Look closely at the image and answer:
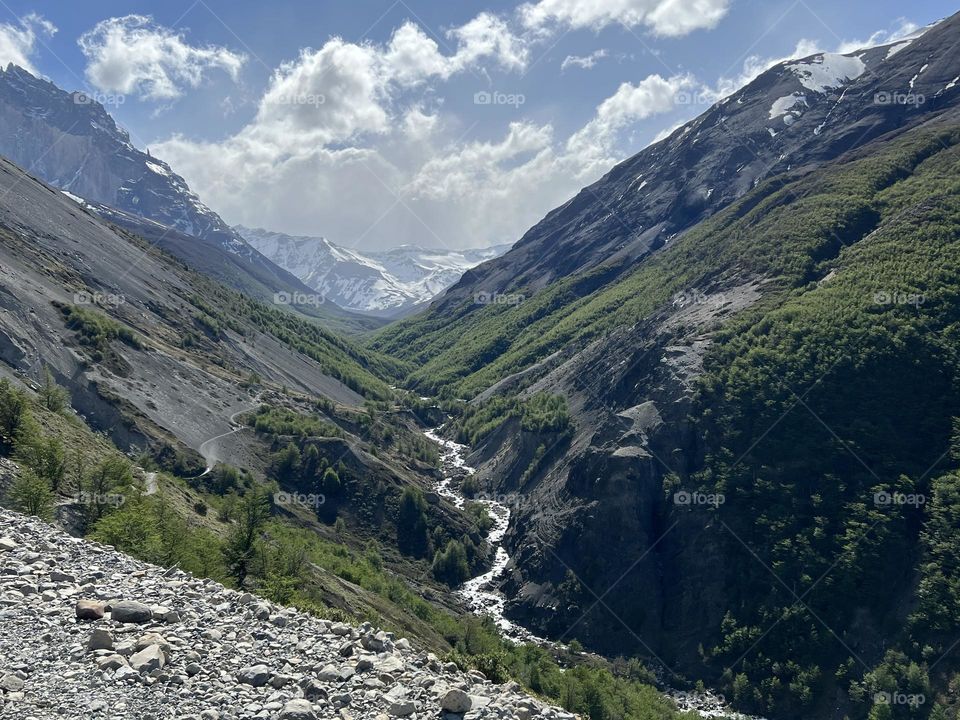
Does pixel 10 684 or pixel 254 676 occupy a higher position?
pixel 254 676

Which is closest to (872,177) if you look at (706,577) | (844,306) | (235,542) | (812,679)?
(844,306)

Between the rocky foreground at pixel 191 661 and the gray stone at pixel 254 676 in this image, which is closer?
the rocky foreground at pixel 191 661

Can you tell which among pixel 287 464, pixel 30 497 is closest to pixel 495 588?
pixel 287 464

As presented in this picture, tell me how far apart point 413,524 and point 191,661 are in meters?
83.8

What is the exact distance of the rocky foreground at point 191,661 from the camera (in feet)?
50.0

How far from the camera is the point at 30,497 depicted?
31.0 metres

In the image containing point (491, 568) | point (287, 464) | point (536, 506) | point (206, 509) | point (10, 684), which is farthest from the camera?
point (536, 506)

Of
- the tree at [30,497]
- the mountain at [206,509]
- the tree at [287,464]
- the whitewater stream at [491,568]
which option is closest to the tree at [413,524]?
the mountain at [206,509]

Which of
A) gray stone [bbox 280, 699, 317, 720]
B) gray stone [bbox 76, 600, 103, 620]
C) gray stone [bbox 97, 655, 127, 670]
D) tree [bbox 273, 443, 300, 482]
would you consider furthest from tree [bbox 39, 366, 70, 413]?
gray stone [bbox 280, 699, 317, 720]

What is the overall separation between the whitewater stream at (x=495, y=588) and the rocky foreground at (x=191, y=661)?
61653mm

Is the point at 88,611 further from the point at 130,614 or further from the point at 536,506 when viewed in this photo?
the point at 536,506

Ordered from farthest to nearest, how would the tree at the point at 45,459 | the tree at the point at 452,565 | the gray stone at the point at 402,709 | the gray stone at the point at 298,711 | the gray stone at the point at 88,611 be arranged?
the tree at the point at 452,565
the tree at the point at 45,459
the gray stone at the point at 88,611
the gray stone at the point at 402,709
the gray stone at the point at 298,711

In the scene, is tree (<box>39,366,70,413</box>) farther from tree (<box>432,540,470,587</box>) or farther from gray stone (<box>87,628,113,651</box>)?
tree (<box>432,540,470,587</box>)

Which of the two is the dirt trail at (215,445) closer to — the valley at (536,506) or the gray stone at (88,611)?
the valley at (536,506)
